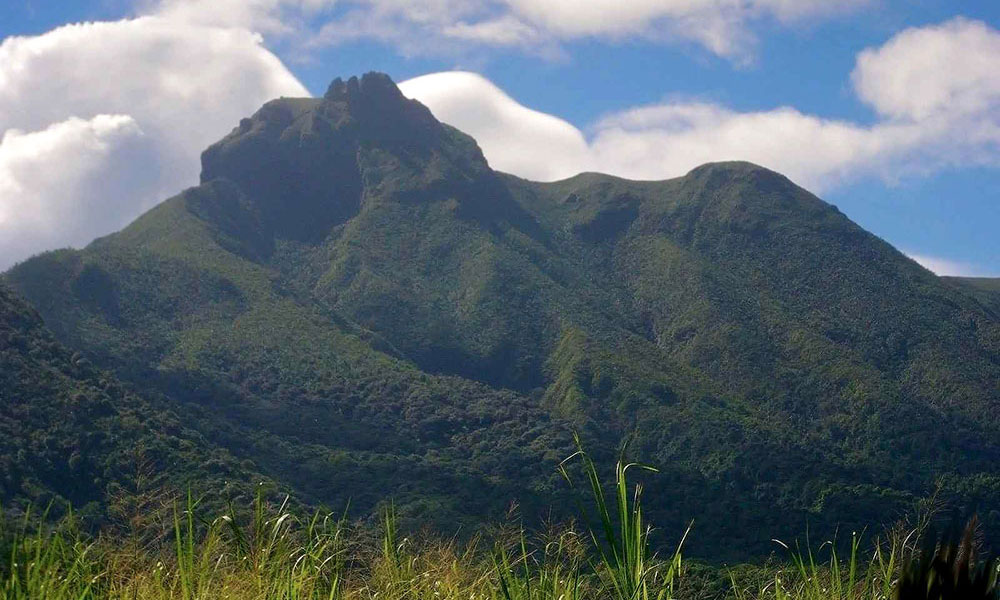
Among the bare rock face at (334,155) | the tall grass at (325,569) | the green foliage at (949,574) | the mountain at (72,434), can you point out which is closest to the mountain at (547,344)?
the bare rock face at (334,155)

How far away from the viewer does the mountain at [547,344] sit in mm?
82125

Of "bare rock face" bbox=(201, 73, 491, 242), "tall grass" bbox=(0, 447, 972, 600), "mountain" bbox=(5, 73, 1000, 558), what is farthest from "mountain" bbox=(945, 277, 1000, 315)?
"tall grass" bbox=(0, 447, 972, 600)

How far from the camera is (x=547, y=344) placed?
11869 cm

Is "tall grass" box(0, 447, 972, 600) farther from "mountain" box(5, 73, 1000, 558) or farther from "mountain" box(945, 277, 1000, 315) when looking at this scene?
"mountain" box(945, 277, 1000, 315)

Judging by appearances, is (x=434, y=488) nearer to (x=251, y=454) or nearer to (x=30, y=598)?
(x=251, y=454)

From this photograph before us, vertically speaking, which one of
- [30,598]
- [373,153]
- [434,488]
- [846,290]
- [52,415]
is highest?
[373,153]

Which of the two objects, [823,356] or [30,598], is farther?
[823,356]

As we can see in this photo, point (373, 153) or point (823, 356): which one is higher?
point (373, 153)

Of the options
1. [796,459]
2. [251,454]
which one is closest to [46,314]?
[251,454]

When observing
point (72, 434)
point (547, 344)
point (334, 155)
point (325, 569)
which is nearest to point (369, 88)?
point (334, 155)

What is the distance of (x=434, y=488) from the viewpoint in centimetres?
7706

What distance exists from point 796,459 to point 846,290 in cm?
4635

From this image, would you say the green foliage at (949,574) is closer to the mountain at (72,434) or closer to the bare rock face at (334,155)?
the mountain at (72,434)

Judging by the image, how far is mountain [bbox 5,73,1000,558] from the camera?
8212 centimetres
